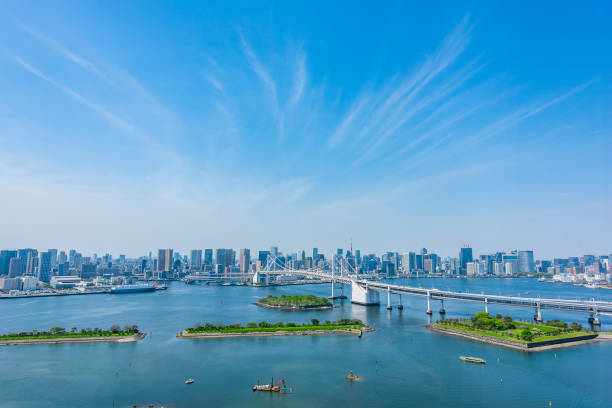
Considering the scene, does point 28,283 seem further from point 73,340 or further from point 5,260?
point 73,340

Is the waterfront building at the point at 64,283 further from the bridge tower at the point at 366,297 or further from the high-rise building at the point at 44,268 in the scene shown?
the bridge tower at the point at 366,297

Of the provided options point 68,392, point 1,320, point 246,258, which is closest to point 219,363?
point 68,392

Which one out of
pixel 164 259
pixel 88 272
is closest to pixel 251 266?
pixel 164 259

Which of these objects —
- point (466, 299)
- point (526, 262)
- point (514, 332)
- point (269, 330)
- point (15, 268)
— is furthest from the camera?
point (526, 262)

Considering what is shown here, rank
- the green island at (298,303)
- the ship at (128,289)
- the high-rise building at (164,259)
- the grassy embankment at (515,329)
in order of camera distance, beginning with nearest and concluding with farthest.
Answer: the grassy embankment at (515,329), the green island at (298,303), the ship at (128,289), the high-rise building at (164,259)

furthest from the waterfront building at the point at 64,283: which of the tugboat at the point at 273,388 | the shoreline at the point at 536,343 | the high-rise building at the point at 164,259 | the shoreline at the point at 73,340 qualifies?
the shoreline at the point at 536,343

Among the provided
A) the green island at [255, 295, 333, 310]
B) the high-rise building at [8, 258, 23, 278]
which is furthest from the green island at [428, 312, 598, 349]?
the high-rise building at [8, 258, 23, 278]

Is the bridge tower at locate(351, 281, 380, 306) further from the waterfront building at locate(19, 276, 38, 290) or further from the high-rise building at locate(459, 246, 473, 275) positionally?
the high-rise building at locate(459, 246, 473, 275)

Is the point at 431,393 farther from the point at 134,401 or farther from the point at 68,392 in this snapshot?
the point at 68,392
